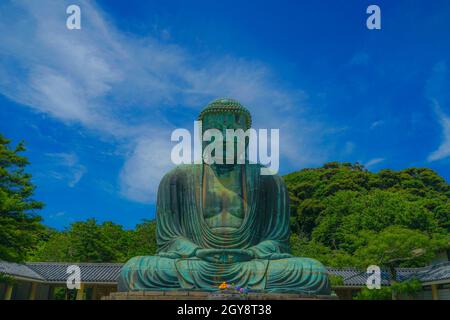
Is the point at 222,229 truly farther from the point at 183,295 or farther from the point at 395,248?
the point at 395,248

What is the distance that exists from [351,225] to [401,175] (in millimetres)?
14859

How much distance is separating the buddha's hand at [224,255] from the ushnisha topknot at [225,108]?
3361mm


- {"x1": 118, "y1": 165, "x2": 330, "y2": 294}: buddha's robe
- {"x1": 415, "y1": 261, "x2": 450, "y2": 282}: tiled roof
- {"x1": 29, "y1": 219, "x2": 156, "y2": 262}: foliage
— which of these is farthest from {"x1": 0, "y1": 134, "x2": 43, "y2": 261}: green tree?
{"x1": 415, "y1": 261, "x2": 450, "y2": 282}: tiled roof

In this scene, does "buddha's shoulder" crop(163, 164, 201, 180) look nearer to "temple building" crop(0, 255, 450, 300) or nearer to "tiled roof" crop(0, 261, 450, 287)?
"temple building" crop(0, 255, 450, 300)

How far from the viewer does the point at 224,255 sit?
9078 mm

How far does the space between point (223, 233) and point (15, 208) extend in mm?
6163

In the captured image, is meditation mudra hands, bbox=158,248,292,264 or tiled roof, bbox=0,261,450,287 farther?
tiled roof, bbox=0,261,450,287

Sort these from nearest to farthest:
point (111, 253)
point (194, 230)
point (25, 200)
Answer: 1. point (194, 230)
2. point (25, 200)
3. point (111, 253)

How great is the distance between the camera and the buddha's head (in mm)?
10812

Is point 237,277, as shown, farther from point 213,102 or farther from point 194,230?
point 213,102

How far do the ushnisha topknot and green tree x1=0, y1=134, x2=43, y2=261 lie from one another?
18.2 feet

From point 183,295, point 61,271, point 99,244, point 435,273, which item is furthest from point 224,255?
point 99,244

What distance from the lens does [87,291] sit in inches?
876
